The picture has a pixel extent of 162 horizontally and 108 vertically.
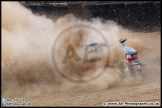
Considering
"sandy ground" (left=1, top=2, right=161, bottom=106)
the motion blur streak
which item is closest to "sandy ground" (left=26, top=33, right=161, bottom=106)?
"sandy ground" (left=1, top=2, right=161, bottom=106)

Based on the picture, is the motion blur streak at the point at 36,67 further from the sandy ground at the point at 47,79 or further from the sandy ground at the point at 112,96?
the sandy ground at the point at 112,96

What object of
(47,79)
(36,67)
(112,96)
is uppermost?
(36,67)

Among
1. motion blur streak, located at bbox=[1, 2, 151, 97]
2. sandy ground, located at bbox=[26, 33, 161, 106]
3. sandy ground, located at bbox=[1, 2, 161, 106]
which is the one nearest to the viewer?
sandy ground, located at bbox=[26, 33, 161, 106]

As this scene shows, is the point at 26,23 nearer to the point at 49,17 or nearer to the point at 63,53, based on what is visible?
the point at 63,53

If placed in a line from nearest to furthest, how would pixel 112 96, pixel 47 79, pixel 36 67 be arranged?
pixel 112 96
pixel 47 79
pixel 36 67

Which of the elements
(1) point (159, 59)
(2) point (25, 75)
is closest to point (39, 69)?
(2) point (25, 75)

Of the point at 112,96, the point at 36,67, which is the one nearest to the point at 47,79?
the point at 36,67

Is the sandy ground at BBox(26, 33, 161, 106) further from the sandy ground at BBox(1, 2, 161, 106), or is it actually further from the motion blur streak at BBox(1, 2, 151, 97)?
the motion blur streak at BBox(1, 2, 151, 97)

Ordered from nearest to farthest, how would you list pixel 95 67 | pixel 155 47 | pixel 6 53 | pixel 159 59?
pixel 95 67
pixel 6 53
pixel 159 59
pixel 155 47

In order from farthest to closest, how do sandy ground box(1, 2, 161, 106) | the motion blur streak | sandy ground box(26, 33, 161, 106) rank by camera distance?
the motion blur streak < sandy ground box(1, 2, 161, 106) < sandy ground box(26, 33, 161, 106)

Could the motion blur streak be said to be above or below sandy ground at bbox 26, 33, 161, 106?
above

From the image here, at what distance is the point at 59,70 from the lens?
307 inches

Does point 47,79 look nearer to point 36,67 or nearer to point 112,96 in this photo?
point 36,67

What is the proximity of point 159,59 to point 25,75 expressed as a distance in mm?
3955
